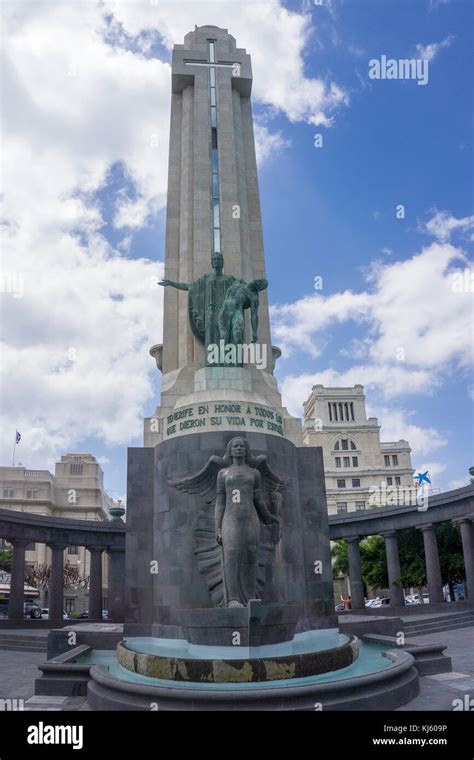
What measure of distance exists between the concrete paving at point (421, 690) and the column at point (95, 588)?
15226 millimetres

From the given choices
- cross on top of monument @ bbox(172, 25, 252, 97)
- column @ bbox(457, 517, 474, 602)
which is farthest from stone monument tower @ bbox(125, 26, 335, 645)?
column @ bbox(457, 517, 474, 602)

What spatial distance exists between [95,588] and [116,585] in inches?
177

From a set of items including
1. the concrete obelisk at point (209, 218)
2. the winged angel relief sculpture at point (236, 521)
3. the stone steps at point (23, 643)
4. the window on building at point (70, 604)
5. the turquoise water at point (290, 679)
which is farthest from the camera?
the window on building at point (70, 604)

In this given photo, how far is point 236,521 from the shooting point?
55.6 feet

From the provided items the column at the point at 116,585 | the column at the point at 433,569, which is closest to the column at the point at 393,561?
the column at the point at 433,569

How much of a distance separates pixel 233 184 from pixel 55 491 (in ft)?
240

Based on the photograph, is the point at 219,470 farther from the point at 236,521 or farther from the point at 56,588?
the point at 56,588

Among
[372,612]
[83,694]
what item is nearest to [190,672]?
[83,694]

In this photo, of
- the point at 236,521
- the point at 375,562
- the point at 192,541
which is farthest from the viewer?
the point at 375,562

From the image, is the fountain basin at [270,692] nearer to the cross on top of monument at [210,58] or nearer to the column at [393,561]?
the column at [393,561]

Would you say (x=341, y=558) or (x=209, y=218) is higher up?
(x=209, y=218)

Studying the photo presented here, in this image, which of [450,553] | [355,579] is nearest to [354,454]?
[450,553]

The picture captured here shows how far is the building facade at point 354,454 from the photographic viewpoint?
91.1 m

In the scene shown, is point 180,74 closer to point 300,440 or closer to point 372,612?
point 300,440
